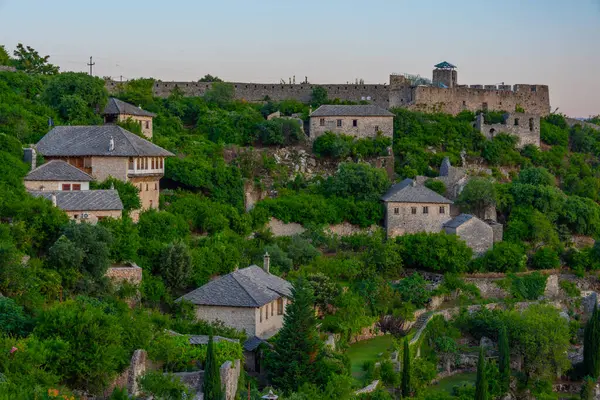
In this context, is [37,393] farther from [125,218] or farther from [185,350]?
[125,218]

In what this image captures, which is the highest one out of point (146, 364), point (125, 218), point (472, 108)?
point (472, 108)

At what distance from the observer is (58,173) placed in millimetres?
40781

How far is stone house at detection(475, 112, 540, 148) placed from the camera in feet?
209

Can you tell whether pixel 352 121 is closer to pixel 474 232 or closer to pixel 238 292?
pixel 474 232

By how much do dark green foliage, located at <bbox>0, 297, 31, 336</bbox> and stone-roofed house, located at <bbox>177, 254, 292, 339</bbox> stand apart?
795 cm

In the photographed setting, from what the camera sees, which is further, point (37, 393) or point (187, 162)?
point (187, 162)

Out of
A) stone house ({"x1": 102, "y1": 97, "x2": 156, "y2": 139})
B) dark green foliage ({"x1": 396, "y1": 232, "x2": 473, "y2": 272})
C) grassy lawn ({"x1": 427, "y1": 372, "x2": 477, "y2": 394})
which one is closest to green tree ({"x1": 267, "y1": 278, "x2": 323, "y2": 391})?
grassy lawn ({"x1": 427, "y1": 372, "x2": 477, "y2": 394})

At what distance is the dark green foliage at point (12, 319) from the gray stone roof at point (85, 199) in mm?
8973

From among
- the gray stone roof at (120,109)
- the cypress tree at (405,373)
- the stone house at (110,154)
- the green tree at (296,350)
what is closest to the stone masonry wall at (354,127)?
the gray stone roof at (120,109)

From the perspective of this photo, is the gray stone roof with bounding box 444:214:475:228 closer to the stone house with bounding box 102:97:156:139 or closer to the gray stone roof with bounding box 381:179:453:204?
the gray stone roof with bounding box 381:179:453:204

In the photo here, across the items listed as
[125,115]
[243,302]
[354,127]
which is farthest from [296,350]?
[354,127]

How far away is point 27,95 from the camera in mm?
54375

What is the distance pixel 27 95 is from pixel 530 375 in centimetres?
3175

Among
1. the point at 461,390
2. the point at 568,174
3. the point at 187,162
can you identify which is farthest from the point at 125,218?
the point at 568,174
